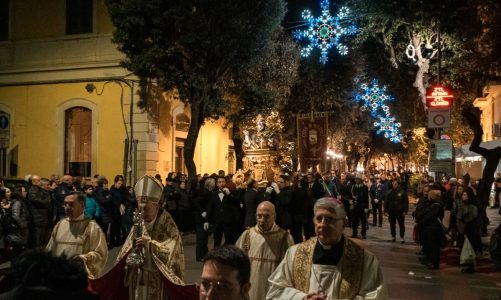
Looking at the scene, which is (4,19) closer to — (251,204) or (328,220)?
(251,204)

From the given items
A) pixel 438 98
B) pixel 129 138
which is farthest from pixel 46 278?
pixel 129 138

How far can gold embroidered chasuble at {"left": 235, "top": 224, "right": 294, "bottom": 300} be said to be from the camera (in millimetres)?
6652

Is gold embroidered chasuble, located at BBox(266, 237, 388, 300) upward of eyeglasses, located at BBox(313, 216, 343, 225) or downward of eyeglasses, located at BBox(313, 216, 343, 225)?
downward

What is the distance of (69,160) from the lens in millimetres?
22906

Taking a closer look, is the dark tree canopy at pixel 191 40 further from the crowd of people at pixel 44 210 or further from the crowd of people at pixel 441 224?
the crowd of people at pixel 441 224

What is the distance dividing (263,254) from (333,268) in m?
2.40

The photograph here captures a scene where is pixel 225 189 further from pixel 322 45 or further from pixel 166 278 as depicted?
pixel 322 45

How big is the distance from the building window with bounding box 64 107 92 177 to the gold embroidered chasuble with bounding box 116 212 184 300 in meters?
16.8

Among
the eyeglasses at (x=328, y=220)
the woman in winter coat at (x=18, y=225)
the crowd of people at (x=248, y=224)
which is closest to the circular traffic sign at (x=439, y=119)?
the crowd of people at (x=248, y=224)

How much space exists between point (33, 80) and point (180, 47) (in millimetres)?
7290

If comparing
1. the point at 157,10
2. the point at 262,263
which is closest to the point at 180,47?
the point at 157,10

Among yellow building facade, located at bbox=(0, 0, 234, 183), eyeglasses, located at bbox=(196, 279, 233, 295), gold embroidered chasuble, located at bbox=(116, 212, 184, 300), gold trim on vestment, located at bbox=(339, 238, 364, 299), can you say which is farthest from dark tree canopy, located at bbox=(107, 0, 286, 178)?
eyeglasses, located at bbox=(196, 279, 233, 295)

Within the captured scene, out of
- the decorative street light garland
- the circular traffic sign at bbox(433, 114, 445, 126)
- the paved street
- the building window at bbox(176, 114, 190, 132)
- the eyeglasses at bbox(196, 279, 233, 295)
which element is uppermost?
the decorative street light garland

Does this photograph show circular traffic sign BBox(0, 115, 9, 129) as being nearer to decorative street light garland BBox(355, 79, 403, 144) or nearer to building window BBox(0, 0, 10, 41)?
building window BBox(0, 0, 10, 41)
